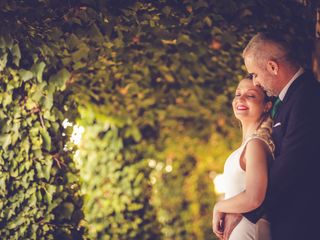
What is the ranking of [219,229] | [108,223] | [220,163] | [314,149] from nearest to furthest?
[314,149]
[219,229]
[108,223]
[220,163]

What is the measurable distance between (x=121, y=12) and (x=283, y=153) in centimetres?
218

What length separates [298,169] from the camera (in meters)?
2.86

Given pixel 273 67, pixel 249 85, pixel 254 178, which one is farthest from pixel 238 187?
pixel 273 67

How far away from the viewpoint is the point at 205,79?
6.84m

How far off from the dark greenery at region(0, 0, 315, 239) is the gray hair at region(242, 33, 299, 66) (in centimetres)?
149

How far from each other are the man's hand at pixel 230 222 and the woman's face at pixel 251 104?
0.55m

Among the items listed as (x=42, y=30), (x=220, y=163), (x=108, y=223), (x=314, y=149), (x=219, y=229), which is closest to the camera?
(x=314, y=149)

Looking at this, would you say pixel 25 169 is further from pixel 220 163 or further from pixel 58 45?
pixel 220 163

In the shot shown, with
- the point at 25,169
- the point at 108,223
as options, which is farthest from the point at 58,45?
the point at 108,223

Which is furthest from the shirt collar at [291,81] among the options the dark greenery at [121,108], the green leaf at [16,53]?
the green leaf at [16,53]

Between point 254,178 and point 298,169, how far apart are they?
234mm

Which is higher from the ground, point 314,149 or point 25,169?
point 314,149

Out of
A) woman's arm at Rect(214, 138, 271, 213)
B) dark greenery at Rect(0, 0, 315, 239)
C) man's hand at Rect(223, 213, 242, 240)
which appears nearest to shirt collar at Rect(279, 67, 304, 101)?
woman's arm at Rect(214, 138, 271, 213)

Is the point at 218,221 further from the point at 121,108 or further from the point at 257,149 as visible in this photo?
the point at 121,108
